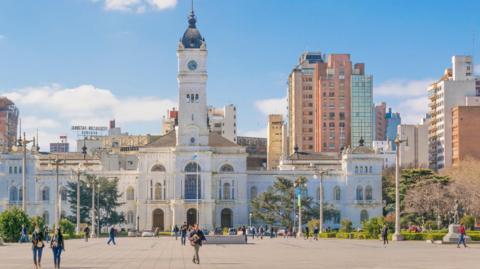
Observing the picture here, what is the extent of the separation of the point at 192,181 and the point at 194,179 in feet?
1.33

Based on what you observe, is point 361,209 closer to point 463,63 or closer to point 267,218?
point 267,218

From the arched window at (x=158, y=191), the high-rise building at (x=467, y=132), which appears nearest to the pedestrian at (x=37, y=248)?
the arched window at (x=158, y=191)

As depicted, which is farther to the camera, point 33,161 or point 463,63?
point 463,63

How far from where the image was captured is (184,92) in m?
146

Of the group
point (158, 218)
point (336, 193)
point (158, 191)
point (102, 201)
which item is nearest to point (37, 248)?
point (102, 201)

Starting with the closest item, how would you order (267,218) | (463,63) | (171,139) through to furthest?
(267,218)
(171,139)
(463,63)

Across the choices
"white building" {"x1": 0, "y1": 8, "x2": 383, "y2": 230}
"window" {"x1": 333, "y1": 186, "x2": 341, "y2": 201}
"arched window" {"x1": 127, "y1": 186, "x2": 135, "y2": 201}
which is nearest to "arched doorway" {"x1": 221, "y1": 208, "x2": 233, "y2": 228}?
"white building" {"x1": 0, "y1": 8, "x2": 383, "y2": 230}

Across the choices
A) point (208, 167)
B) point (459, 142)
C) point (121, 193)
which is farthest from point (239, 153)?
point (459, 142)

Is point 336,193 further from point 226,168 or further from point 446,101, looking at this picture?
point 446,101

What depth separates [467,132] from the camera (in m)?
168

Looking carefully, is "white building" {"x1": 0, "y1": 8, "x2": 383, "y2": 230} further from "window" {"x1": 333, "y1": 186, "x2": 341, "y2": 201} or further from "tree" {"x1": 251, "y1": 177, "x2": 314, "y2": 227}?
"tree" {"x1": 251, "y1": 177, "x2": 314, "y2": 227}

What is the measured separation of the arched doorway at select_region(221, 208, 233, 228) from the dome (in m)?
22.5

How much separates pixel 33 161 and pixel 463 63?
8219 cm

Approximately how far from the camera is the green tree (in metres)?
77.1
